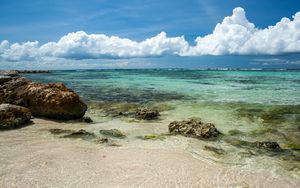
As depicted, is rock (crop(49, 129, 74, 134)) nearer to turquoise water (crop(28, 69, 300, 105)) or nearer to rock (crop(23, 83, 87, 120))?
rock (crop(23, 83, 87, 120))

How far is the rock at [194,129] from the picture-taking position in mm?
9258

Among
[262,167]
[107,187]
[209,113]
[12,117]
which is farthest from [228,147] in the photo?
[12,117]

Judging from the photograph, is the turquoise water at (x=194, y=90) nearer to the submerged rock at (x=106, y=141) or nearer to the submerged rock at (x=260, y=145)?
the submerged rock at (x=260, y=145)

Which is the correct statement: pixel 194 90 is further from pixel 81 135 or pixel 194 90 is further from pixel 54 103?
pixel 81 135

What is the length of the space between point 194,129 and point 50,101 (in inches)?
255

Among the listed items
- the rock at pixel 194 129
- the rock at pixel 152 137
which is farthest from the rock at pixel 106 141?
the rock at pixel 194 129

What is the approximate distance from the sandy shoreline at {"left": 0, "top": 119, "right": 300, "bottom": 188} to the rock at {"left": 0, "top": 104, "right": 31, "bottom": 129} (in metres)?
1.83

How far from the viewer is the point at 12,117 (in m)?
9.90

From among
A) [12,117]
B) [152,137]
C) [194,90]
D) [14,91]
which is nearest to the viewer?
[152,137]

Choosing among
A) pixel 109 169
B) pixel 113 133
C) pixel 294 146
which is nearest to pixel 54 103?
pixel 113 133

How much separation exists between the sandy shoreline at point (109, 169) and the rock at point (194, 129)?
1803 mm

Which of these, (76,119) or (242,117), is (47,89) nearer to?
(76,119)

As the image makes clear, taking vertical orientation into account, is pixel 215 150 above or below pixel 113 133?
below

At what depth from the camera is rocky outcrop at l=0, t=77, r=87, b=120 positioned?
11.7 m
